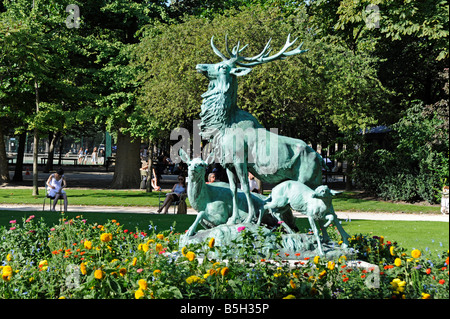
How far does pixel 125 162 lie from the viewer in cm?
2614

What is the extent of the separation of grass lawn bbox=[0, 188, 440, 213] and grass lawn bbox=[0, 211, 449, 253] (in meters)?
3.99

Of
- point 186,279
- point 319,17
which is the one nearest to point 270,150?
point 186,279

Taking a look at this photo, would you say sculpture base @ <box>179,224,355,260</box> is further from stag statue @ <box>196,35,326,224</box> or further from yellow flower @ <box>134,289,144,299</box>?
yellow flower @ <box>134,289,144,299</box>

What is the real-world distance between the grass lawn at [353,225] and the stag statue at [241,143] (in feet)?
13.0

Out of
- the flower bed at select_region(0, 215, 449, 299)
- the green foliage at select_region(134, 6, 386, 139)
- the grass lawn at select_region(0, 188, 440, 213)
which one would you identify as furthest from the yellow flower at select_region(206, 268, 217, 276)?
the green foliage at select_region(134, 6, 386, 139)

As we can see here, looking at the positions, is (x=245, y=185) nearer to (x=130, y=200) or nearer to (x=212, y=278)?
(x=212, y=278)

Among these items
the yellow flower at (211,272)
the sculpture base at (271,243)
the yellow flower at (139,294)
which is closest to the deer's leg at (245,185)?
the sculpture base at (271,243)

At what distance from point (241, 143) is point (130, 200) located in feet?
44.6

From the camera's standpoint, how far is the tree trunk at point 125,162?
26.2 m

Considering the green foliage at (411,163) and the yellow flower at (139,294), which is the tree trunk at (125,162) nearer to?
the green foliage at (411,163)

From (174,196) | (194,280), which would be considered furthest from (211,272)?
(174,196)

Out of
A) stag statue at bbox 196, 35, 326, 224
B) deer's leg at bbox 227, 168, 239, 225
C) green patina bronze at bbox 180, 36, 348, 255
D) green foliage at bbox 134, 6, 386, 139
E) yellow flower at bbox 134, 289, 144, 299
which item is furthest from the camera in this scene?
green foliage at bbox 134, 6, 386, 139

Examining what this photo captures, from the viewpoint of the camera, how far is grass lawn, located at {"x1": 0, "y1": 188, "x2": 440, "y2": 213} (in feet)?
62.5

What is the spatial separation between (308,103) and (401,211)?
17.6 ft
